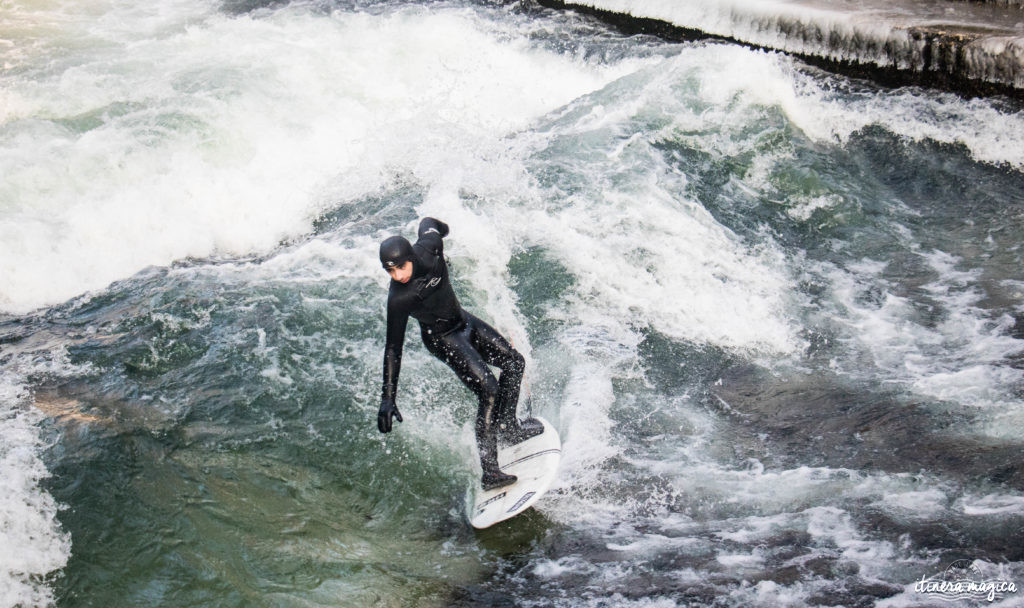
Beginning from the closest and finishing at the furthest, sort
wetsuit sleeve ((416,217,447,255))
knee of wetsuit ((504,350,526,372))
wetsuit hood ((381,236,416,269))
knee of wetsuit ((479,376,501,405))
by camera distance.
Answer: wetsuit hood ((381,236,416,269)) < wetsuit sleeve ((416,217,447,255)) < knee of wetsuit ((479,376,501,405)) < knee of wetsuit ((504,350,526,372))

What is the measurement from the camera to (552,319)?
7.25 meters

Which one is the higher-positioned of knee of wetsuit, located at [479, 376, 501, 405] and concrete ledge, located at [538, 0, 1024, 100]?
concrete ledge, located at [538, 0, 1024, 100]

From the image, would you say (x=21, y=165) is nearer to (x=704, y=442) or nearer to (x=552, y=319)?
(x=552, y=319)

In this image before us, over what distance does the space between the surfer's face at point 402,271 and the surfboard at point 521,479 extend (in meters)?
1.61

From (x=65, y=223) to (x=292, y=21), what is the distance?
8.17m

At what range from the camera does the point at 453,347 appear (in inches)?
207

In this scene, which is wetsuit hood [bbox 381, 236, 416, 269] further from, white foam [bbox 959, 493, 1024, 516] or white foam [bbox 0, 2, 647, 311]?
white foam [bbox 0, 2, 647, 311]

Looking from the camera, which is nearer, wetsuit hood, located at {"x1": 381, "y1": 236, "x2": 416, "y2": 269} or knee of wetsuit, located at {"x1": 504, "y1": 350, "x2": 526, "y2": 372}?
wetsuit hood, located at {"x1": 381, "y1": 236, "x2": 416, "y2": 269}

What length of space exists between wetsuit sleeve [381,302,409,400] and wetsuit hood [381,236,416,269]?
1.24 ft

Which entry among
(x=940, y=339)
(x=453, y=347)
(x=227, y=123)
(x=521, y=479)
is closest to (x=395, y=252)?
(x=453, y=347)

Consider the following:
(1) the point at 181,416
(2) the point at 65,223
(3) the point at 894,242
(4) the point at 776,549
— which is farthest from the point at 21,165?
(3) the point at 894,242

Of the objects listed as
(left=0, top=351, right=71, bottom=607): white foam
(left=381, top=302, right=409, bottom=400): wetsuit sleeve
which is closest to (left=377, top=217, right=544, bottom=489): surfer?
(left=381, top=302, right=409, bottom=400): wetsuit sleeve

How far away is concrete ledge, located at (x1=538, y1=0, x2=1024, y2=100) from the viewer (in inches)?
413

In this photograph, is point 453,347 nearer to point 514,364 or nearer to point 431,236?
point 514,364
